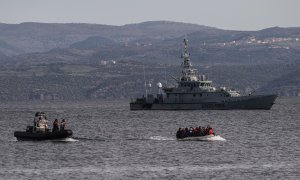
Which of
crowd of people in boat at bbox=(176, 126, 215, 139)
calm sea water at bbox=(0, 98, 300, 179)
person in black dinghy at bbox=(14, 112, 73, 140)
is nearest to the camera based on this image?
calm sea water at bbox=(0, 98, 300, 179)

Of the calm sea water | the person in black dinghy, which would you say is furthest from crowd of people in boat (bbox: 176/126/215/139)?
the person in black dinghy

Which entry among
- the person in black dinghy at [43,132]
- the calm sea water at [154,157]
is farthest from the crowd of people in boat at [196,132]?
the person in black dinghy at [43,132]

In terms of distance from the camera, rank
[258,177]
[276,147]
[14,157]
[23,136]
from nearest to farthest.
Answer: [258,177]
[14,157]
[276,147]
[23,136]

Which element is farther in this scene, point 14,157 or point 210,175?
point 14,157

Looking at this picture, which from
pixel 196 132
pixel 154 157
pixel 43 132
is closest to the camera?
pixel 154 157

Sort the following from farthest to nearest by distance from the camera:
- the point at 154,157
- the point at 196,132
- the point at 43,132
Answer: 1. the point at 196,132
2. the point at 43,132
3. the point at 154,157

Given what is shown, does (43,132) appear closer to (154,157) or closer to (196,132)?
(196,132)

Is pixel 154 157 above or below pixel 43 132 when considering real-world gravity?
below

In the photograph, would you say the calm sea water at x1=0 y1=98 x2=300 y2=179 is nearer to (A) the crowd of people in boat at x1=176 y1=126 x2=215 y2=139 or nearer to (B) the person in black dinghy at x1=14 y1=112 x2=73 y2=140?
(B) the person in black dinghy at x1=14 y1=112 x2=73 y2=140

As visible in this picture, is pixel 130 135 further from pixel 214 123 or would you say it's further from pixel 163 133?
pixel 214 123

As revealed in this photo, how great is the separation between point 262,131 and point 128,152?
4753 cm

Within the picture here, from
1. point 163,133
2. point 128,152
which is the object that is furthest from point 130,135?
point 128,152

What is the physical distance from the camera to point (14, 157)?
11144 cm

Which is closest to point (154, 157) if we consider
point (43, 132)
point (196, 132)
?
point (196, 132)
